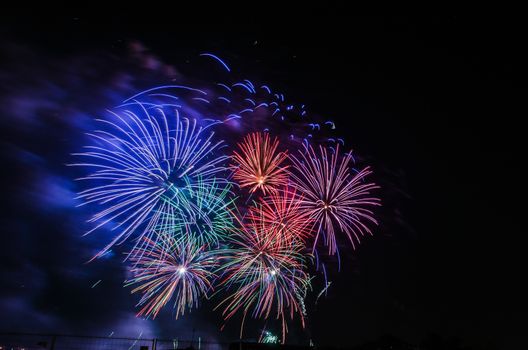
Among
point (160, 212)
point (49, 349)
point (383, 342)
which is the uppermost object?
point (160, 212)

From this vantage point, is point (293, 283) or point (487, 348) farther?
point (487, 348)

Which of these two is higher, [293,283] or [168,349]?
[293,283]

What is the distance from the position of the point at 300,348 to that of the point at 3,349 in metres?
14.7

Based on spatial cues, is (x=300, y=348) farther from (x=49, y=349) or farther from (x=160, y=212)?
(x=49, y=349)

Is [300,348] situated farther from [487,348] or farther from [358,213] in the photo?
[487,348]

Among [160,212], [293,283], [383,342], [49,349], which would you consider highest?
[160,212]

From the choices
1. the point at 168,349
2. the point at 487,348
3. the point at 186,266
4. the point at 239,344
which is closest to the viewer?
the point at 168,349

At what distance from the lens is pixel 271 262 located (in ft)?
78.5

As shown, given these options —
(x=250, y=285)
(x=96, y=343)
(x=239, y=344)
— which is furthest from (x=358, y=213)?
(x=96, y=343)

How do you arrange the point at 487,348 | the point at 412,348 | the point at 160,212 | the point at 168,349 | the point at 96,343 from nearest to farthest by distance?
the point at 96,343, the point at 168,349, the point at 160,212, the point at 412,348, the point at 487,348

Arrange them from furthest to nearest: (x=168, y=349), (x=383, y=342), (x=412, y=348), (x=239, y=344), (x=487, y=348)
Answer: (x=487, y=348)
(x=383, y=342)
(x=412, y=348)
(x=239, y=344)
(x=168, y=349)

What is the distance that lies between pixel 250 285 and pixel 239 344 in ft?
11.4

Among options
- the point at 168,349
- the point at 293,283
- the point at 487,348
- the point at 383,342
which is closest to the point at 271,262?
the point at 293,283

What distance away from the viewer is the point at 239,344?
20.2 m
